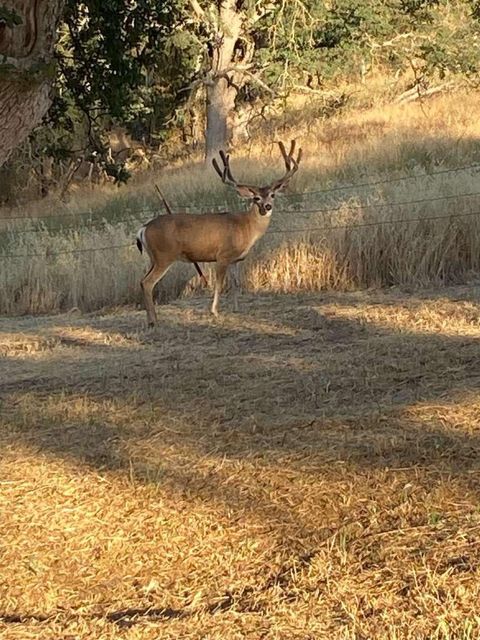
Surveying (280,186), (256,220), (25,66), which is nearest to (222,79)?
(256,220)

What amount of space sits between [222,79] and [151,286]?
17.4m

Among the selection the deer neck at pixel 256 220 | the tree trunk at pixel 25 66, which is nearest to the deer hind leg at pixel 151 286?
the deer neck at pixel 256 220

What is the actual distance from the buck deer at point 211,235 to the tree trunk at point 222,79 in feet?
51.0

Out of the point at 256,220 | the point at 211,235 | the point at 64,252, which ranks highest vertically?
the point at 256,220

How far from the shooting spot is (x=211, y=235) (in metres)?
10.1

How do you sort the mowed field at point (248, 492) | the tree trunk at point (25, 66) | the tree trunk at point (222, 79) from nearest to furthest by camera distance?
the mowed field at point (248, 492)
the tree trunk at point (25, 66)
the tree trunk at point (222, 79)

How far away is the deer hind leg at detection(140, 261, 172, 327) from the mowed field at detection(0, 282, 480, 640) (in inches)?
61.1

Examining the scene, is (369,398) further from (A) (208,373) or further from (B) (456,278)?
(B) (456,278)

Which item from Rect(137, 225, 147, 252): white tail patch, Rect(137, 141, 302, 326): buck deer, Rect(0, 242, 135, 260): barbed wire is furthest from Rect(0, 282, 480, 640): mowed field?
Rect(0, 242, 135, 260): barbed wire

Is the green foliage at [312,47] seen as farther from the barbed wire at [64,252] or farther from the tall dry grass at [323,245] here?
the barbed wire at [64,252]

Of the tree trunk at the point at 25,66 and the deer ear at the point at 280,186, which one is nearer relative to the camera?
the tree trunk at the point at 25,66

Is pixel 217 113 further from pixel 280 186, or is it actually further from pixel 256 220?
pixel 280 186

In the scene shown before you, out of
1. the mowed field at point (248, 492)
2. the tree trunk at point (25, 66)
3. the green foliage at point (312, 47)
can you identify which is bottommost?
the mowed field at point (248, 492)

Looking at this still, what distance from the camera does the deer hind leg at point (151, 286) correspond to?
9.88 metres
